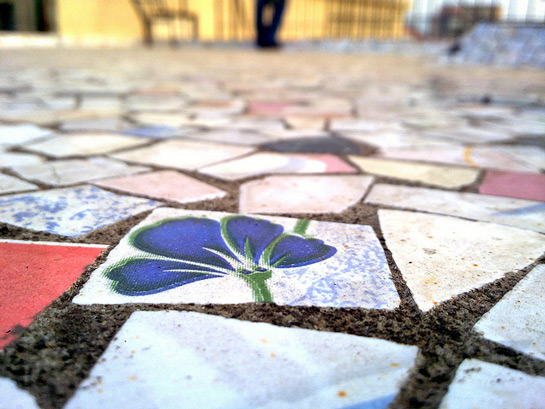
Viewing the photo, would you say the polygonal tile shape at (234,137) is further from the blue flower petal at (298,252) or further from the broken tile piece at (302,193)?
the blue flower petal at (298,252)

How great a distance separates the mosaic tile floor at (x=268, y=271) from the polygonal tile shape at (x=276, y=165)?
0.5 inches

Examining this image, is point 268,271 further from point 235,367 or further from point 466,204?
point 466,204

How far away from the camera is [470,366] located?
692 millimetres

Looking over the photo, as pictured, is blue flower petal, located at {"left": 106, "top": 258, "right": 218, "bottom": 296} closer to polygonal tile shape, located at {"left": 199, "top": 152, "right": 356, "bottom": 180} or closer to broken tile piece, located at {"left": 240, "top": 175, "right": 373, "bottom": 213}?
broken tile piece, located at {"left": 240, "top": 175, "right": 373, "bottom": 213}

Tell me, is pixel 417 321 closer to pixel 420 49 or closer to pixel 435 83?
pixel 435 83

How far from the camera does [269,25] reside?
10.4 m

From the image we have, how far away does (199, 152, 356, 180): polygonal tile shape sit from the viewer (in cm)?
164

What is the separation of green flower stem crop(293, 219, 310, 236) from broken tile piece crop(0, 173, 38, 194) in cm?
80

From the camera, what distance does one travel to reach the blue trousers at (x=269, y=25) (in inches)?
379

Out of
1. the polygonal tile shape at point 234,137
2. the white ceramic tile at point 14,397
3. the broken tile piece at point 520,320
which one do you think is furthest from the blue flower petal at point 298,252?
the polygonal tile shape at point 234,137

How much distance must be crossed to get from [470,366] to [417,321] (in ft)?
0.39

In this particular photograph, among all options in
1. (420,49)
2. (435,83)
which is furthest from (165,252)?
(420,49)

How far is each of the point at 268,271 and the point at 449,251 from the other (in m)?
0.42

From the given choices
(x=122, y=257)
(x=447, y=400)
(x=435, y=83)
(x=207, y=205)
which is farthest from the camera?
(x=435, y=83)
